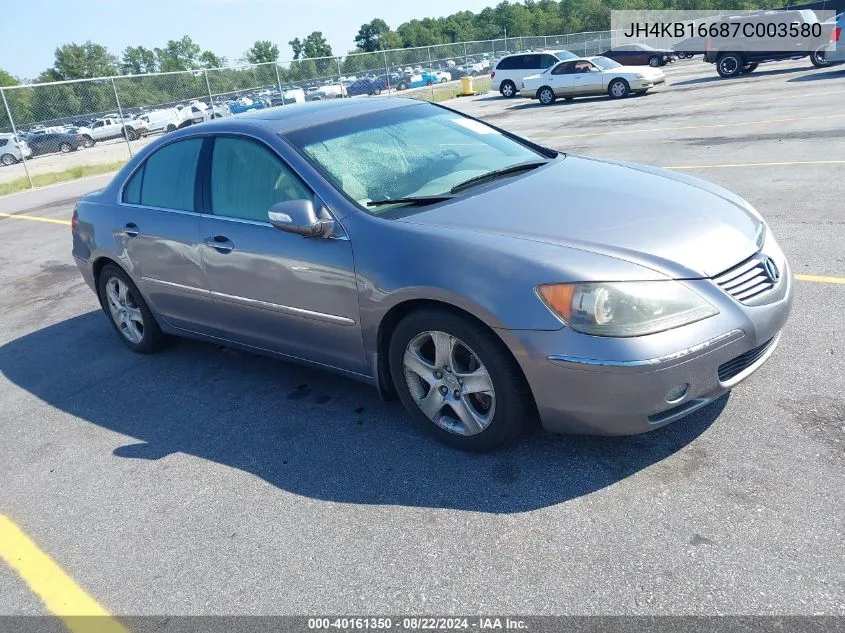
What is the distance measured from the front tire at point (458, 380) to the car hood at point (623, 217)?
1.63 ft

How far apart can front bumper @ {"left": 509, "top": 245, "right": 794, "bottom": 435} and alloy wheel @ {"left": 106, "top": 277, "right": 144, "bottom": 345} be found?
341 cm

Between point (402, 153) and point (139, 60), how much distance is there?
118020 millimetres

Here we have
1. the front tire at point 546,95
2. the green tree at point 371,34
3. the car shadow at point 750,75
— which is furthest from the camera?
the green tree at point 371,34

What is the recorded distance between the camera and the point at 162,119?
25781 mm

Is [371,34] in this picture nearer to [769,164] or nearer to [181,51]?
[181,51]

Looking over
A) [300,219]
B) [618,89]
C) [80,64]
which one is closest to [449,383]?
[300,219]

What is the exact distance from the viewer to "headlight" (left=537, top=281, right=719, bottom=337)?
2.84m

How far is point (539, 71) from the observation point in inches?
1126

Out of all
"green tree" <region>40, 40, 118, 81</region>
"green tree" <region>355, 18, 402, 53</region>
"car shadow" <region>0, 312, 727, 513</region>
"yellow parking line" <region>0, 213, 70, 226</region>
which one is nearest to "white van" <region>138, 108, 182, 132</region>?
"yellow parking line" <region>0, 213, 70, 226</region>

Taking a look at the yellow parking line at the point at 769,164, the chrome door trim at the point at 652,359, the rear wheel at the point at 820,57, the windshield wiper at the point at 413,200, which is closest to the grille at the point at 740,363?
the chrome door trim at the point at 652,359

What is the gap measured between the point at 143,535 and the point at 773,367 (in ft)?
10.8

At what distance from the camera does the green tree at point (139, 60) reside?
317 feet

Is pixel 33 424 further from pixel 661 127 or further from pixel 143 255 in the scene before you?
pixel 661 127

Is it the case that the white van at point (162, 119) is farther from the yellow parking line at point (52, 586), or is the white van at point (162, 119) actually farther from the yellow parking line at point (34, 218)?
the yellow parking line at point (52, 586)
